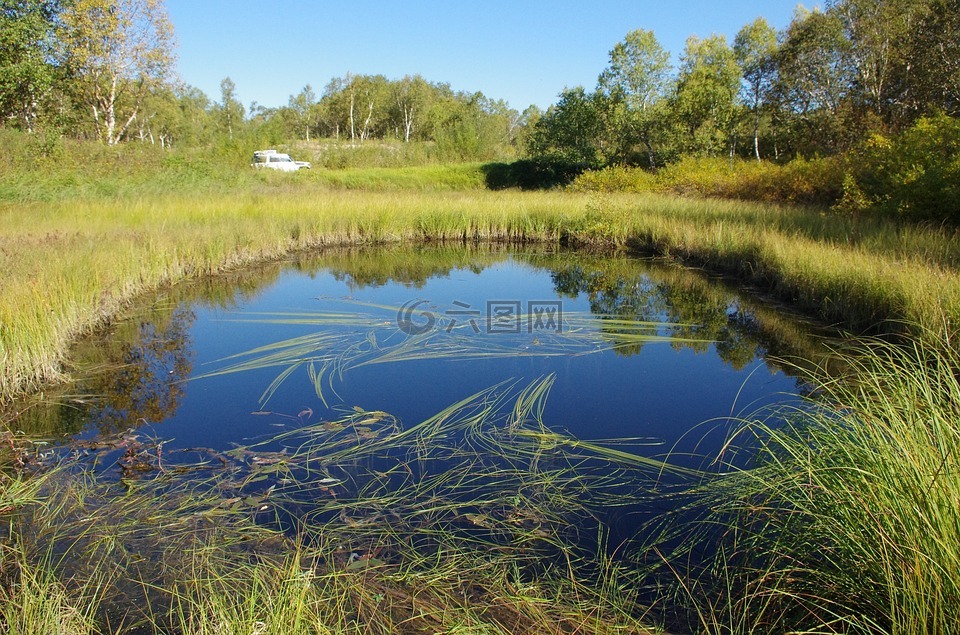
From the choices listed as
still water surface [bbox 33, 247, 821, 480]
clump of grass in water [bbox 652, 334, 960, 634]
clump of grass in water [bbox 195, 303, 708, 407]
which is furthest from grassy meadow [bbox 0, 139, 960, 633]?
clump of grass in water [bbox 195, 303, 708, 407]

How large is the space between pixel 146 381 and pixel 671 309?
5.39 m

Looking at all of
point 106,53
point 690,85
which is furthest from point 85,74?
point 690,85

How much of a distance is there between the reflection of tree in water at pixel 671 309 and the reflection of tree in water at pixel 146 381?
12.3ft

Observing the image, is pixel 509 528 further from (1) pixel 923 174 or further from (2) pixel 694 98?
(2) pixel 694 98

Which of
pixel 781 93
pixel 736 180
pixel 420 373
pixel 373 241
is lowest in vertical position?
pixel 420 373

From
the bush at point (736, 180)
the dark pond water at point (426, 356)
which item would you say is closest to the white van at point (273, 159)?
the bush at point (736, 180)

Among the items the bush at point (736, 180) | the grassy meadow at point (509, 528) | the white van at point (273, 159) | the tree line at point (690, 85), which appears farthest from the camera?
the white van at point (273, 159)

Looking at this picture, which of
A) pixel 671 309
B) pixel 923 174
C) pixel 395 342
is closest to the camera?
pixel 395 342

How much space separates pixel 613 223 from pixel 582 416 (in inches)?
313

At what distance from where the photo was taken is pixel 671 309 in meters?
7.11

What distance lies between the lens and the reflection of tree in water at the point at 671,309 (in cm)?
576

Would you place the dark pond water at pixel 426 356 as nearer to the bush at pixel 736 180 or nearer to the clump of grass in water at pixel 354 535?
the clump of grass in water at pixel 354 535

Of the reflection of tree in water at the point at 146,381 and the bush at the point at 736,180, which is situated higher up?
the bush at the point at 736,180

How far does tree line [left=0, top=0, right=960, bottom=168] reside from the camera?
15578 millimetres
